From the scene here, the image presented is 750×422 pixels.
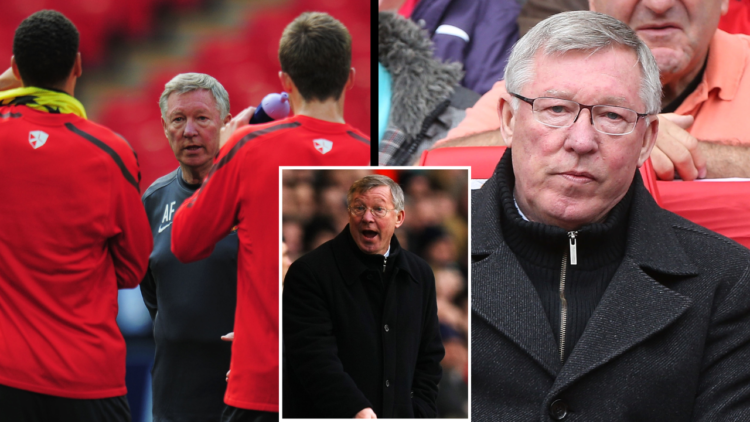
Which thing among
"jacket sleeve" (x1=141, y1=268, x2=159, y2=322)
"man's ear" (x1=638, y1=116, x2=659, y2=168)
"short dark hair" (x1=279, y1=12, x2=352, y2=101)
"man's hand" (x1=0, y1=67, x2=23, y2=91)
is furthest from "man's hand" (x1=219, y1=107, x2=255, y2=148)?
"man's ear" (x1=638, y1=116, x2=659, y2=168)

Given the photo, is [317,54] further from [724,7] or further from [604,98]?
[724,7]

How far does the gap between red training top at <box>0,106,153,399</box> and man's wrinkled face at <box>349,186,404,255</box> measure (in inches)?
27.9

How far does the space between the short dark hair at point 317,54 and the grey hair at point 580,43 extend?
0.58m

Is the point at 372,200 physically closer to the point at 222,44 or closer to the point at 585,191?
the point at 585,191

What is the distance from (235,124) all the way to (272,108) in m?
0.11

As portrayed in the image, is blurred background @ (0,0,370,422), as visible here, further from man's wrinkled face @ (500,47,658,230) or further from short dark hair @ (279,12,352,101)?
man's wrinkled face @ (500,47,658,230)

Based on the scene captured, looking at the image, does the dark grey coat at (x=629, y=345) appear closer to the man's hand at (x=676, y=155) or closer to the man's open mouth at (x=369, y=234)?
the man's open mouth at (x=369, y=234)

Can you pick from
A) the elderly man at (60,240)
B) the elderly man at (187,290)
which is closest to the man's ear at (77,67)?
the elderly man at (60,240)

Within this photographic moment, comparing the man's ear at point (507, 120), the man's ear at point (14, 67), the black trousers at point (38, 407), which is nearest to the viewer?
the man's ear at point (507, 120)

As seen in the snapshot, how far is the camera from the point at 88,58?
5.86 feet

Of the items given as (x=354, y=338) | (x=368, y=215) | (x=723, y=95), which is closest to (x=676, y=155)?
(x=723, y=95)

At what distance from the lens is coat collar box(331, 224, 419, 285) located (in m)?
1.36

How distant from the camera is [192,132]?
5.92 ft

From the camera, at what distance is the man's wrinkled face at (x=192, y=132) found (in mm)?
1801
